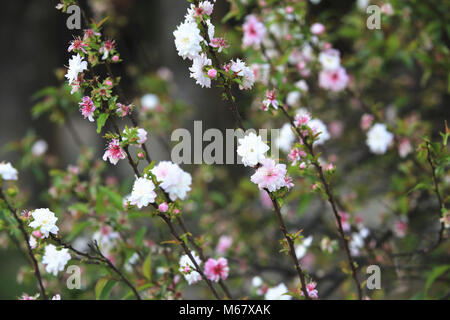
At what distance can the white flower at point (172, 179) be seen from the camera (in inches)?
57.2

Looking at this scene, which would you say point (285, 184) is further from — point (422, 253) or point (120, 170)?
point (120, 170)

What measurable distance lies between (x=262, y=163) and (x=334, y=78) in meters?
1.23

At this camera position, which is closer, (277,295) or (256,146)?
(256,146)

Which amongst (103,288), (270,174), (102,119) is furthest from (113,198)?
(270,174)

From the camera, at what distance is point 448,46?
2.33 m

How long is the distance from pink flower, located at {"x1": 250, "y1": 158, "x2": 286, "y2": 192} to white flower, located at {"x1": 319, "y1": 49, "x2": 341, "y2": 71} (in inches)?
46.2

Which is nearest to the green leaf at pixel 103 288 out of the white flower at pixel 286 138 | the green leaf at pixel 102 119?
the green leaf at pixel 102 119

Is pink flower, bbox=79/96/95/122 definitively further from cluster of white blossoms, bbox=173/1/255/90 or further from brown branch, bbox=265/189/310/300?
brown branch, bbox=265/189/310/300

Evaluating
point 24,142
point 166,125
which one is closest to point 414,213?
point 166,125

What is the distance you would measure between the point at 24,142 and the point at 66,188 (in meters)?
0.69

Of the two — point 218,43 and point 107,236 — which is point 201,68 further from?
point 107,236

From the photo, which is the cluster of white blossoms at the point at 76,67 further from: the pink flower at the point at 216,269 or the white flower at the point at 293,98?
the white flower at the point at 293,98

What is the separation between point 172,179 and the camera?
1458 millimetres
